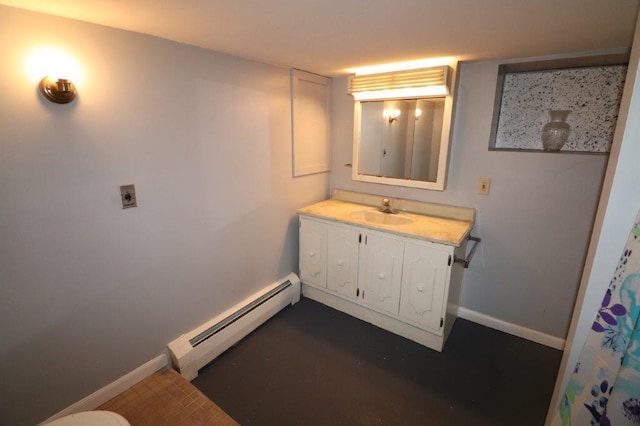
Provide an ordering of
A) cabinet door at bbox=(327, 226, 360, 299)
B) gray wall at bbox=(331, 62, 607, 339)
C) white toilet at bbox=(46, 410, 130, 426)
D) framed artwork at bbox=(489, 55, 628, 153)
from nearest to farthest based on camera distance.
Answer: white toilet at bbox=(46, 410, 130, 426)
framed artwork at bbox=(489, 55, 628, 153)
gray wall at bbox=(331, 62, 607, 339)
cabinet door at bbox=(327, 226, 360, 299)

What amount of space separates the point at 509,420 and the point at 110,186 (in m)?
2.41

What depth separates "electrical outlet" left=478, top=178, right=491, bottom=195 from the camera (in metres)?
2.11

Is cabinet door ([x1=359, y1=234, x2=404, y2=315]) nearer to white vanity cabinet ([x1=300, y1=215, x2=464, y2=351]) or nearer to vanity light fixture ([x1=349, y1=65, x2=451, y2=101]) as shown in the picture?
white vanity cabinet ([x1=300, y1=215, x2=464, y2=351])

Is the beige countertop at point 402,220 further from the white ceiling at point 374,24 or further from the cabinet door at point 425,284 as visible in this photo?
the white ceiling at point 374,24

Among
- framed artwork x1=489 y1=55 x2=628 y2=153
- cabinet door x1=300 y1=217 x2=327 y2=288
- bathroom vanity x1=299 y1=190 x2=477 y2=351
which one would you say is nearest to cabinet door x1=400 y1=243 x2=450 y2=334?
bathroom vanity x1=299 y1=190 x2=477 y2=351

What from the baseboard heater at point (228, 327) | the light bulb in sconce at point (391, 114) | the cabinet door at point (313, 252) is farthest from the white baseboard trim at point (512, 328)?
the light bulb in sconce at point (391, 114)

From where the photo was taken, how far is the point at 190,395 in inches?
62.6

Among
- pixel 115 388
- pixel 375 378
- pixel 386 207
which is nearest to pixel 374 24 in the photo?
pixel 386 207

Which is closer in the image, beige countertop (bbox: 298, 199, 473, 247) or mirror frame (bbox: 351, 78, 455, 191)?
beige countertop (bbox: 298, 199, 473, 247)

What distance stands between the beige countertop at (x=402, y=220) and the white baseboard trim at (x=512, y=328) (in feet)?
2.45

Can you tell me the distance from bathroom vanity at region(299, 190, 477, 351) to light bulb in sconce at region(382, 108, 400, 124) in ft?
2.23

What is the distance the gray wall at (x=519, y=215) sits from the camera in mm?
1867

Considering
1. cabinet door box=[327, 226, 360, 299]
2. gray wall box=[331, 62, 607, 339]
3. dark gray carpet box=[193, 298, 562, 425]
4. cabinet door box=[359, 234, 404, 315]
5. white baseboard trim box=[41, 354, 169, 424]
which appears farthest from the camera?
cabinet door box=[327, 226, 360, 299]

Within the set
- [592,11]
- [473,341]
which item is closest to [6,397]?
[473,341]
